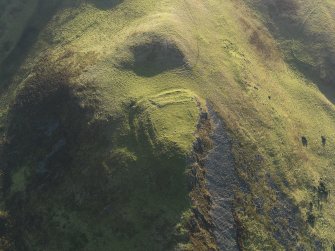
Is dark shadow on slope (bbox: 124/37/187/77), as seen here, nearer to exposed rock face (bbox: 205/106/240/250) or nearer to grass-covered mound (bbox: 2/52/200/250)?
grass-covered mound (bbox: 2/52/200/250)

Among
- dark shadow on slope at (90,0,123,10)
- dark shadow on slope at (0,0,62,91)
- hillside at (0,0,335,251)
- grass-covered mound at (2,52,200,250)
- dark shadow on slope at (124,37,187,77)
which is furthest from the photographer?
dark shadow on slope at (90,0,123,10)

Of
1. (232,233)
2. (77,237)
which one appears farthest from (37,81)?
(232,233)

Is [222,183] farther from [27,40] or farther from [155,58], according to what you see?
[27,40]

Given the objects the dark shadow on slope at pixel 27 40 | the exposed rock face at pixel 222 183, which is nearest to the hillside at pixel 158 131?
the exposed rock face at pixel 222 183

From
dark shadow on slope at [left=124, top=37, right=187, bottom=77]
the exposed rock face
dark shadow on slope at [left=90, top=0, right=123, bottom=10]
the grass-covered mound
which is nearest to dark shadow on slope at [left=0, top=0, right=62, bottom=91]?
dark shadow on slope at [left=90, top=0, right=123, bottom=10]

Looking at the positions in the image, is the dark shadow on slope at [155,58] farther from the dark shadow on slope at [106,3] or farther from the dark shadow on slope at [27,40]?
the dark shadow on slope at [27,40]

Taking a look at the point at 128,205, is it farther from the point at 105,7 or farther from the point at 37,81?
the point at 105,7

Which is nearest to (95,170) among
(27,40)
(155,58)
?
(155,58)

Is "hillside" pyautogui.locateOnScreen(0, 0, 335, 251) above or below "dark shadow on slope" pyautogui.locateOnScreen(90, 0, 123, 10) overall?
below
